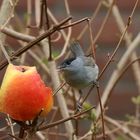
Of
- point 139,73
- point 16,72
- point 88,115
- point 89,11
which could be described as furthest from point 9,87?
point 89,11

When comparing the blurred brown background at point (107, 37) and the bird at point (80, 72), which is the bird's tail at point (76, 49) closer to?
the bird at point (80, 72)

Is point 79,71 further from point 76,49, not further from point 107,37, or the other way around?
point 107,37

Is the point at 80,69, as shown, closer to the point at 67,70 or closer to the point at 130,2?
the point at 67,70

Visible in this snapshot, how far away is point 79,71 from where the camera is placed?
0.96 m

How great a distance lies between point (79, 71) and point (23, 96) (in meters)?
0.38

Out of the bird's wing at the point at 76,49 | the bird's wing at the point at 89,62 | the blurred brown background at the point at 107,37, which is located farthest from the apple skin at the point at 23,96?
the blurred brown background at the point at 107,37

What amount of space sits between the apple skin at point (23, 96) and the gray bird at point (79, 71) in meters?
0.27

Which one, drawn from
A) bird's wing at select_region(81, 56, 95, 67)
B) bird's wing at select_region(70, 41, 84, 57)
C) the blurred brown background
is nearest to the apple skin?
bird's wing at select_region(70, 41, 84, 57)

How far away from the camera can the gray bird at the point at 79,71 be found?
2.97ft

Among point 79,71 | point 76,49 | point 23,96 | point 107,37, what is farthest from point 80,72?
point 107,37

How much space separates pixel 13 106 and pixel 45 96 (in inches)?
1.6

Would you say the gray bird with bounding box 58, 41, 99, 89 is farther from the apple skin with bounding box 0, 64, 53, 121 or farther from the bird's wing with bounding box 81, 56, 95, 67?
the apple skin with bounding box 0, 64, 53, 121

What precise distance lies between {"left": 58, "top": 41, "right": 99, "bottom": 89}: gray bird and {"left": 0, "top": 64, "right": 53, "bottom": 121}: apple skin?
0.87 ft

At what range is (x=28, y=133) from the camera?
0.58 metres
